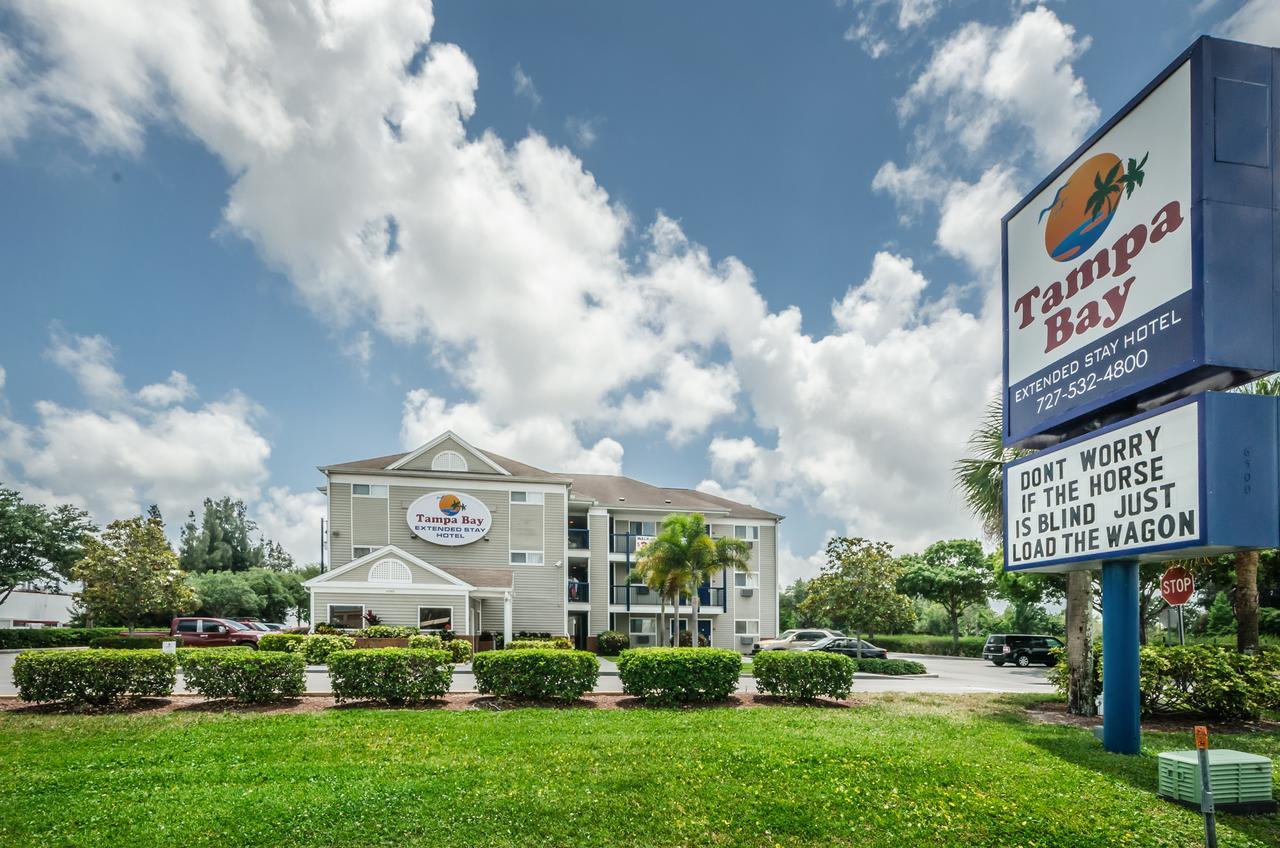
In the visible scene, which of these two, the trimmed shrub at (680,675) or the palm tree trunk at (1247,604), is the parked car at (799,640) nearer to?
the palm tree trunk at (1247,604)

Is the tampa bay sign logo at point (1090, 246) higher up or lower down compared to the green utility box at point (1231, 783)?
higher up

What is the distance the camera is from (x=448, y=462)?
35.0 meters

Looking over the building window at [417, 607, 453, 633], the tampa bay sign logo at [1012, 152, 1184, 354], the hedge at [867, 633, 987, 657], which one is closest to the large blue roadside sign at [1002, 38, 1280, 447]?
the tampa bay sign logo at [1012, 152, 1184, 354]

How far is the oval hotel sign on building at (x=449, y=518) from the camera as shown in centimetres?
3406

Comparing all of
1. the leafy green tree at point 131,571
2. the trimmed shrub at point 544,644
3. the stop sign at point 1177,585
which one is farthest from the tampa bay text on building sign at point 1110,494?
the leafy green tree at point 131,571

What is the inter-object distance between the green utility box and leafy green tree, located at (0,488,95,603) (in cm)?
5374

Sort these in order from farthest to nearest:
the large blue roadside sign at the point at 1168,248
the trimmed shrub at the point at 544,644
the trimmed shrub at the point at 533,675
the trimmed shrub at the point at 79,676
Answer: the trimmed shrub at the point at 544,644 < the trimmed shrub at the point at 533,675 < the trimmed shrub at the point at 79,676 < the large blue roadside sign at the point at 1168,248

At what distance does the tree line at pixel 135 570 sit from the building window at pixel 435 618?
1811 centimetres

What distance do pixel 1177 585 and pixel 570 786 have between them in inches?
598

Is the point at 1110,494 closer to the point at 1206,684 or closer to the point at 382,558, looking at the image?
the point at 1206,684

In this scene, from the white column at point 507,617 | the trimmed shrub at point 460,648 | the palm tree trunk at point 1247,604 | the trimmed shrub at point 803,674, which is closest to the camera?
the trimmed shrub at point 803,674

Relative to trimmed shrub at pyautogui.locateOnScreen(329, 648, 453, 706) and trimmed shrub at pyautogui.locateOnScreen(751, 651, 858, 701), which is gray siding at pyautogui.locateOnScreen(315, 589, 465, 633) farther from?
trimmed shrub at pyautogui.locateOnScreen(751, 651, 858, 701)

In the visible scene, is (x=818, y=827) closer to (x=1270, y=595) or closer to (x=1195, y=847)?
(x=1195, y=847)

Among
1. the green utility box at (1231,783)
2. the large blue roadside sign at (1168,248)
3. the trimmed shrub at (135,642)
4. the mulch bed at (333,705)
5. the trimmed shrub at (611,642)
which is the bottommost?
the trimmed shrub at (611,642)
